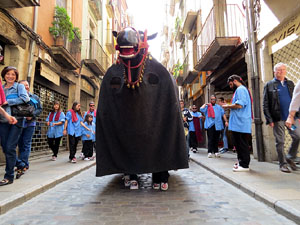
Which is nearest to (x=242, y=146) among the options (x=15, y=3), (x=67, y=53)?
(x=15, y=3)

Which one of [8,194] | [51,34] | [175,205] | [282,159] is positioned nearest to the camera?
[175,205]

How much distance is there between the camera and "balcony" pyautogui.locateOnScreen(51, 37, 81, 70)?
10.5m

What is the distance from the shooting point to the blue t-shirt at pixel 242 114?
16.5ft

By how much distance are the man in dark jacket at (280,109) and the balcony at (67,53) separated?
329 inches

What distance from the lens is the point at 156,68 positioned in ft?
13.0

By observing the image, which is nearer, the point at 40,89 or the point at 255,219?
the point at 255,219

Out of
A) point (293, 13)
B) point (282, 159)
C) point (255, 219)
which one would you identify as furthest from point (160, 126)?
point (293, 13)

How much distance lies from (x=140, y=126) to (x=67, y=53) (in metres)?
8.33

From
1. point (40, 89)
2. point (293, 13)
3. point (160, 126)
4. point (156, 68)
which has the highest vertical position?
point (293, 13)

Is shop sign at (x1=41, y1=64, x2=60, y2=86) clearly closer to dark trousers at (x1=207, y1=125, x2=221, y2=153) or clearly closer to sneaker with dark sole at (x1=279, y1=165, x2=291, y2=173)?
dark trousers at (x1=207, y1=125, x2=221, y2=153)

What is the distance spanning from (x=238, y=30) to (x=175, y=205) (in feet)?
28.2

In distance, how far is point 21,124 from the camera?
170 inches

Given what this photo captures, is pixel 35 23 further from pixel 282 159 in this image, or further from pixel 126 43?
pixel 282 159

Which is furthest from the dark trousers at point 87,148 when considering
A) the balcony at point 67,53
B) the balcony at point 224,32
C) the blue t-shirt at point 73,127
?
the balcony at point 224,32
